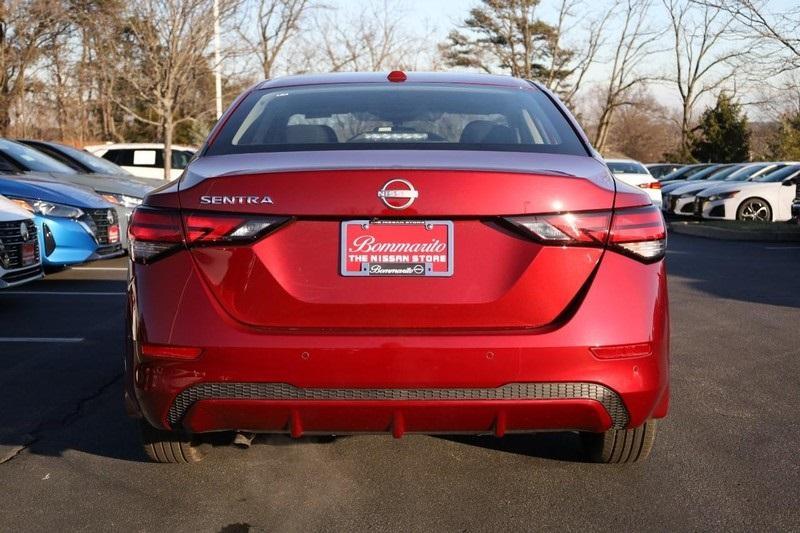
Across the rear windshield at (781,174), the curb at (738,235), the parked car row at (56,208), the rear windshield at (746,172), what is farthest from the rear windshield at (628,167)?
the parked car row at (56,208)

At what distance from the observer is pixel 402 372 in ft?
9.25

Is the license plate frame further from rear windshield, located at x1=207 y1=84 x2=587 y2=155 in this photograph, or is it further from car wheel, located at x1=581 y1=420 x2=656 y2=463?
car wheel, located at x1=581 y1=420 x2=656 y2=463

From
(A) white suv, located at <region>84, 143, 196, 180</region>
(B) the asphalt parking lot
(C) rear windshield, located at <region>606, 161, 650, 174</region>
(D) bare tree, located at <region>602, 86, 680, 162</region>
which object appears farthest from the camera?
(D) bare tree, located at <region>602, 86, 680, 162</region>

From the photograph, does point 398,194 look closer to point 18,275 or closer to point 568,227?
point 568,227

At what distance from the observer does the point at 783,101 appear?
45.3 m

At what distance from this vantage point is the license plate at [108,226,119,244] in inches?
402

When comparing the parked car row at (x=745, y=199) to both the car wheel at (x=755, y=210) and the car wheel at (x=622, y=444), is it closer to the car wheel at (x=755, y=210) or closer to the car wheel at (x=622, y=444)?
the car wheel at (x=755, y=210)

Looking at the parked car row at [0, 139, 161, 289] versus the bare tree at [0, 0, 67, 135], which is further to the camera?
the bare tree at [0, 0, 67, 135]

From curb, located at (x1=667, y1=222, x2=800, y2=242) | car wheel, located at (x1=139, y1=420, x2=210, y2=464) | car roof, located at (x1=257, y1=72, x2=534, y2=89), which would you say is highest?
car roof, located at (x1=257, y1=72, x2=534, y2=89)

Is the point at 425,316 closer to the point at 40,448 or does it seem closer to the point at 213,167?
the point at 213,167

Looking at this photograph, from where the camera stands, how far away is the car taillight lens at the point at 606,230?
2855 millimetres

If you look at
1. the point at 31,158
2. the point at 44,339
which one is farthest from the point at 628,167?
the point at 44,339

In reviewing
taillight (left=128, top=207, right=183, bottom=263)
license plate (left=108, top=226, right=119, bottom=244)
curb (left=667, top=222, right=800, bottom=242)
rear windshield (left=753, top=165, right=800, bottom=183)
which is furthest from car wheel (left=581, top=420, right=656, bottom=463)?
rear windshield (left=753, top=165, right=800, bottom=183)

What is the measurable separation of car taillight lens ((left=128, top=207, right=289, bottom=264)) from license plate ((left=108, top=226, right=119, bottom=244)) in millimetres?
7582
